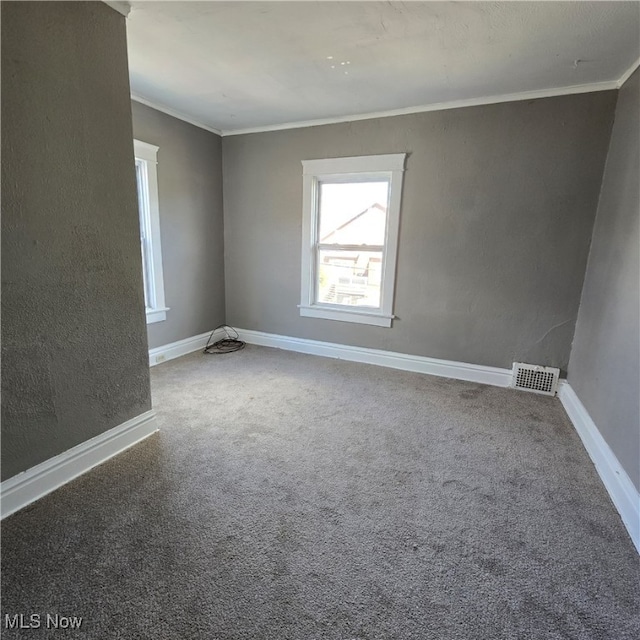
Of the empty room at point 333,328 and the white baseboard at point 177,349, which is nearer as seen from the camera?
the empty room at point 333,328

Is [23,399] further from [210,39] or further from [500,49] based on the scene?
[500,49]

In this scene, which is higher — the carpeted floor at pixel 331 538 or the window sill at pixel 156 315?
the window sill at pixel 156 315

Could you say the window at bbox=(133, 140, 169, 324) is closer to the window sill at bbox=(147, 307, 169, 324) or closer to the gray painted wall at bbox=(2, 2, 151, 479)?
the window sill at bbox=(147, 307, 169, 324)

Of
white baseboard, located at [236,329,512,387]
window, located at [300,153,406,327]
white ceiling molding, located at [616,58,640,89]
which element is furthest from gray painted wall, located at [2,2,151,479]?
white ceiling molding, located at [616,58,640,89]

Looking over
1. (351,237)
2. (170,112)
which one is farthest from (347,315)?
(170,112)

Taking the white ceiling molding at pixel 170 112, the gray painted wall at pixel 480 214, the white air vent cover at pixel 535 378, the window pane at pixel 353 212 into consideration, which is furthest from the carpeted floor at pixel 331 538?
the white ceiling molding at pixel 170 112

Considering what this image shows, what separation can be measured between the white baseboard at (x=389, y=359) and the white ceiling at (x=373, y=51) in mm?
2281

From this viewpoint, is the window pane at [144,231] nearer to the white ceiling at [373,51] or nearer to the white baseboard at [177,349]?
the white baseboard at [177,349]

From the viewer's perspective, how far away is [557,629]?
3.84 feet

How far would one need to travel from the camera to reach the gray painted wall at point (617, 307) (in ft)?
6.05

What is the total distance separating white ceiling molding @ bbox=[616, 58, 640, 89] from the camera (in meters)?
2.21

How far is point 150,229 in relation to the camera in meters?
3.29

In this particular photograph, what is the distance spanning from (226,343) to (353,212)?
2.12m

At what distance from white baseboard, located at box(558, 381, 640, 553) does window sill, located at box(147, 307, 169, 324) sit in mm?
3603
